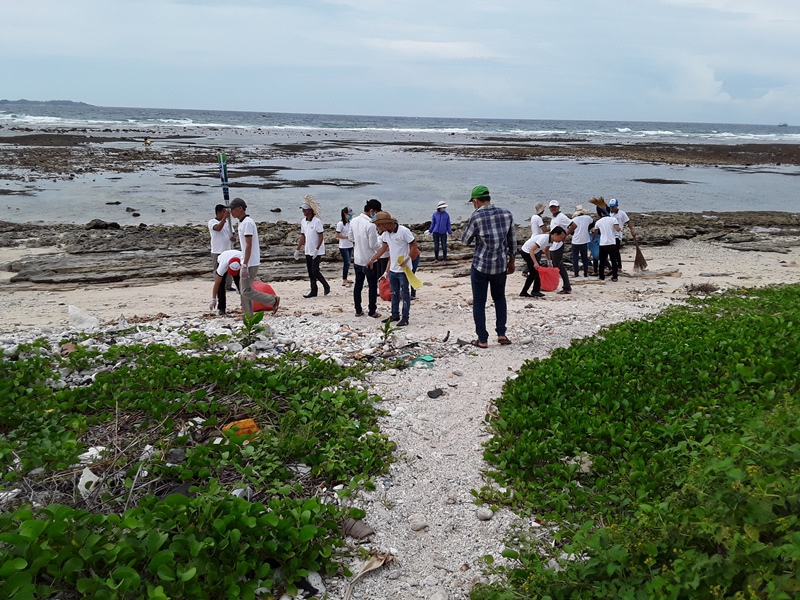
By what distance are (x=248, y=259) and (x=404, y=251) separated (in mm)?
2424

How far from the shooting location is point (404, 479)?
5020mm

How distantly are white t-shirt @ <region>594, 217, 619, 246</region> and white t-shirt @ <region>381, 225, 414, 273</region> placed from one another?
5726mm

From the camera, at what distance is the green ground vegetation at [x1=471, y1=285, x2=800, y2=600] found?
3.08m

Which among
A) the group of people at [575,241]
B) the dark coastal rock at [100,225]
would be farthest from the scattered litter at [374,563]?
the dark coastal rock at [100,225]

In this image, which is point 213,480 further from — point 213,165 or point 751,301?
point 213,165

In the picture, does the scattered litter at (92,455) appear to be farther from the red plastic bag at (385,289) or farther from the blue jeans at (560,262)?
the blue jeans at (560,262)

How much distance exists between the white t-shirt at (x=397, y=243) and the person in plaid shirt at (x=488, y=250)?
1.67 meters

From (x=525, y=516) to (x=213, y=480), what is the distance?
2.25 metres

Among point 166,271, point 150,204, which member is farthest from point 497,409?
point 150,204

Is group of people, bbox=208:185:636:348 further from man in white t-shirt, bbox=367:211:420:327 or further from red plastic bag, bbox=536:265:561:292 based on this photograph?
red plastic bag, bbox=536:265:561:292

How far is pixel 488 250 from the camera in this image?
25.5 ft

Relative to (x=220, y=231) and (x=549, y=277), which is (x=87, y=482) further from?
(x=549, y=277)

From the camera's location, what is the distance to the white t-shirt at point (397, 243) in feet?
30.9

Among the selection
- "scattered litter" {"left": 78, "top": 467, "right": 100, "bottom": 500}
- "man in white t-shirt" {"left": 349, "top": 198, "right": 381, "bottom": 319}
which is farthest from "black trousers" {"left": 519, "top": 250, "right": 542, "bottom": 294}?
"scattered litter" {"left": 78, "top": 467, "right": 100, "bottom": 500}
